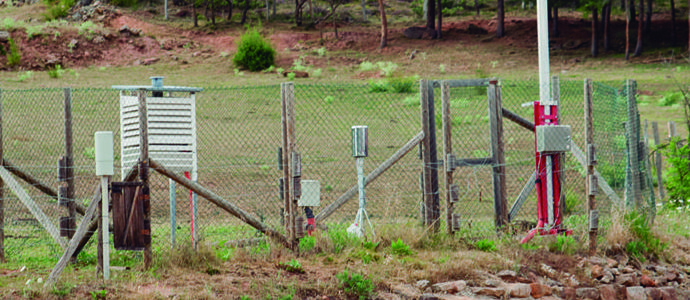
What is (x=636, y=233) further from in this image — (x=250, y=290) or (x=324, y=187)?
(x=324, y=187)

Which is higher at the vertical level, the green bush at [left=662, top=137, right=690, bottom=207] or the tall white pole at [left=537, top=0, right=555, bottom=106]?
the tall white pole at [left=537, top=0, right=555, bottom=106]

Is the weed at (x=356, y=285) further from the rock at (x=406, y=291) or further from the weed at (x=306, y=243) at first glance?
the weed at (x=306, y=243)

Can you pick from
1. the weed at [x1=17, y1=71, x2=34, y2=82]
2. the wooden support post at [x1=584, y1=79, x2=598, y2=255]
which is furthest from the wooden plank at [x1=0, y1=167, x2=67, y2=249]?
the weed at [x1=17, y1=71, x2=34, y2=82]

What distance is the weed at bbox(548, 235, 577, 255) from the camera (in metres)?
9.73

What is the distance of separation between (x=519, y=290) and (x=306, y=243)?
2527 millimetres

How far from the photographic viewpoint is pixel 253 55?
39000 mm

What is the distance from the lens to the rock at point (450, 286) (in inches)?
328

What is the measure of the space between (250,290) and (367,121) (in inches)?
584

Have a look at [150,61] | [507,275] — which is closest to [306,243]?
[507,275]

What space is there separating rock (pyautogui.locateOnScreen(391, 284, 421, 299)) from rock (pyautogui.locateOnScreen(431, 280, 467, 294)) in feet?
0.92

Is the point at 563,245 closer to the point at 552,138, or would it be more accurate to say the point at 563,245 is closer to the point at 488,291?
the point at 552,138

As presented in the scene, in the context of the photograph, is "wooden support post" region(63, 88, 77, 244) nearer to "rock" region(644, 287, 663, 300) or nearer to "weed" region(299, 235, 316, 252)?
"weed" region(299, 235, 316, 252)

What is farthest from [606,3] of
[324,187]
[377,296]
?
[377,296]

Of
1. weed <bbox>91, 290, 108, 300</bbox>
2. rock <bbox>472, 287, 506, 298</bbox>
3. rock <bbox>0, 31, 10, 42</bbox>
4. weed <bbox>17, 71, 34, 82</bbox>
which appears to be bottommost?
rock <bbox>472, 287, 506, 298</bbox>
